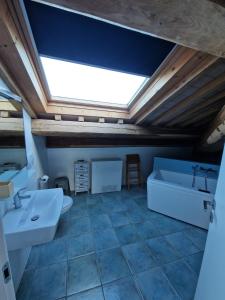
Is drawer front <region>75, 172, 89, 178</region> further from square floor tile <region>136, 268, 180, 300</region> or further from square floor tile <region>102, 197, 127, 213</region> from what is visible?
square floor tile <region>136, 268, 180, 300</region>

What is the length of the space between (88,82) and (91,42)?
56 cm

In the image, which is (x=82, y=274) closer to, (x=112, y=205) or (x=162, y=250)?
(x=162, y=250)

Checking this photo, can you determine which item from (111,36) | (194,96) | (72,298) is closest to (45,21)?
(111,36)

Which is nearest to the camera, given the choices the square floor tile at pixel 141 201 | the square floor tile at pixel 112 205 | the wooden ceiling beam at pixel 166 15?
the wooden ceiling beam at pixel 166 15

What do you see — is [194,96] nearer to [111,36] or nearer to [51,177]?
[111,36]

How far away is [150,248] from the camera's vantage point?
77.4 inches

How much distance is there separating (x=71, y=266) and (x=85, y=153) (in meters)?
2.14

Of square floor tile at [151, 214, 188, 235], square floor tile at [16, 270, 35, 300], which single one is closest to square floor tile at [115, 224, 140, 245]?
square floor tile at [151, 214, 188, 235]

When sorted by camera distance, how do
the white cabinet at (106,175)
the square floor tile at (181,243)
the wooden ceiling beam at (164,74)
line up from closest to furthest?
the wooden ceiling beam at (164,74), the square floor tile at (181,243), the white cabinet at (106,175)

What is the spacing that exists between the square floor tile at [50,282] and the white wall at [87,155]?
191 cm

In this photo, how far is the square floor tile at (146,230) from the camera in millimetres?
2199

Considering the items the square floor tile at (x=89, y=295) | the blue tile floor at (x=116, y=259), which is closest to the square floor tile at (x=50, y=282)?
the blue tile floor at (x=116, y=259)

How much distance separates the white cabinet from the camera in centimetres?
334

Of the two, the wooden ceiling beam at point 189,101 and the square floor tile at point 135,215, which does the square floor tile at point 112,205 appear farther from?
the wooden ceiling beam at point 189,101
